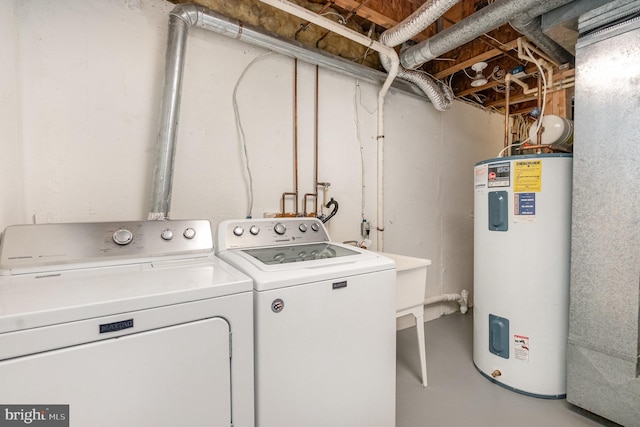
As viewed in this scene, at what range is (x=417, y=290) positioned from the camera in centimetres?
190

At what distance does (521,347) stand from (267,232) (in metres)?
1.72

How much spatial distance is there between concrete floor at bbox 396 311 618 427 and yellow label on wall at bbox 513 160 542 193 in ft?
4.16

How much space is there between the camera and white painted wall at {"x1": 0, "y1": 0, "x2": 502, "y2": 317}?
1.39m

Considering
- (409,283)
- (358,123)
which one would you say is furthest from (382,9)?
(409,283)

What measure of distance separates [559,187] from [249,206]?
189 cm

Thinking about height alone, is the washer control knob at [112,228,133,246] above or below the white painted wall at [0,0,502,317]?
below

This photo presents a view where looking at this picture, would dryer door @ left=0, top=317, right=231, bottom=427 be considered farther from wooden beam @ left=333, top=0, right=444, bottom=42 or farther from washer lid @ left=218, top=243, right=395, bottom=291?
wooden beam @ left=333, top=0, right=444, bottom=42

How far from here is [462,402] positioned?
5.85ft

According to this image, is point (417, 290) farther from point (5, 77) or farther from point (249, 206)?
point (5, 77)

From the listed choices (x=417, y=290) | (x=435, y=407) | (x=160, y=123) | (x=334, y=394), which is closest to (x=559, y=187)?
(x=417, y=290)

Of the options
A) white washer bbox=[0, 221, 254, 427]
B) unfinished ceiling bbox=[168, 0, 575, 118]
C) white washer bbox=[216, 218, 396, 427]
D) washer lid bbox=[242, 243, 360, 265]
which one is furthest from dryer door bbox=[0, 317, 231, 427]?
unfinished ceiling bbox=[168, 0, 575, 118]

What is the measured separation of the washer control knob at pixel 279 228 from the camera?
1668 mm

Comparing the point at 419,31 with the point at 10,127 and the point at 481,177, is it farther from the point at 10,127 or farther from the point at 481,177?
the point at 10,127

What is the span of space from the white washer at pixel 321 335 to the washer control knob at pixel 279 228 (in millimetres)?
186
